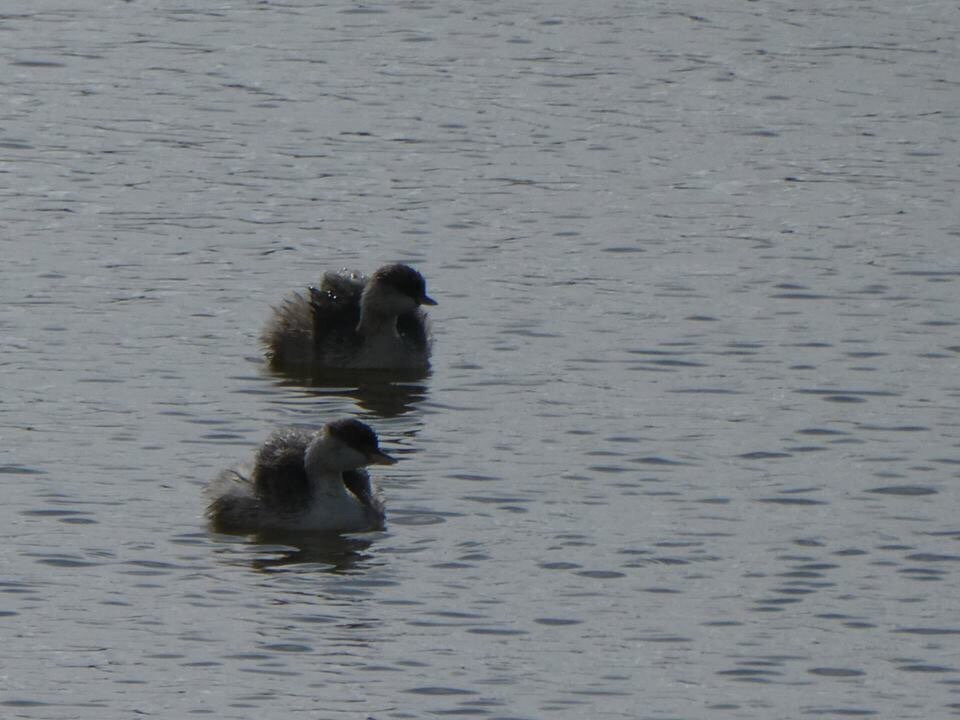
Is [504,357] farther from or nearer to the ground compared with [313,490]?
farther from the ground

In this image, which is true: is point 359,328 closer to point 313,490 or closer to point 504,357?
point 504,357

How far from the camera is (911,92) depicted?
28547 mm

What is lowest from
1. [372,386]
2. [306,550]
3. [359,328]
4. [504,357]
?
[306,550]

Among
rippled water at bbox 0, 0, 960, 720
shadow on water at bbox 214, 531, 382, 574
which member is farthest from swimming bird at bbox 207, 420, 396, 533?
rippled water at bbox 0, 0, 960, 720

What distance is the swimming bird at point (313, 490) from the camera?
1538 cm

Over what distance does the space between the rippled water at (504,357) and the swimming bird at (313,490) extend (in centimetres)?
18

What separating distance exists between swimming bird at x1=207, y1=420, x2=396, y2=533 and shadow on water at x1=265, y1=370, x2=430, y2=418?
2.63 m

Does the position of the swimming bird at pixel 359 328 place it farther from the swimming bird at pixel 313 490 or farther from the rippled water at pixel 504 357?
the swimming bird at pixel 313 490

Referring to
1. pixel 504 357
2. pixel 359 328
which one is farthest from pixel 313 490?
pixel 359 328

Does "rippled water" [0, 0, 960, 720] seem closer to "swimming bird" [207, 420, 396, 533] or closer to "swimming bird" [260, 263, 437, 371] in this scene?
"swimming bird" [207, 420, 396, 533]

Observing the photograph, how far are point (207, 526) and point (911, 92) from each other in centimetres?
1522

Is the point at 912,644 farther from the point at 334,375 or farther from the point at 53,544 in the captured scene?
the point at 334,375

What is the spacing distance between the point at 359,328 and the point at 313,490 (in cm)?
446

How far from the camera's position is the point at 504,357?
63.3 feet
